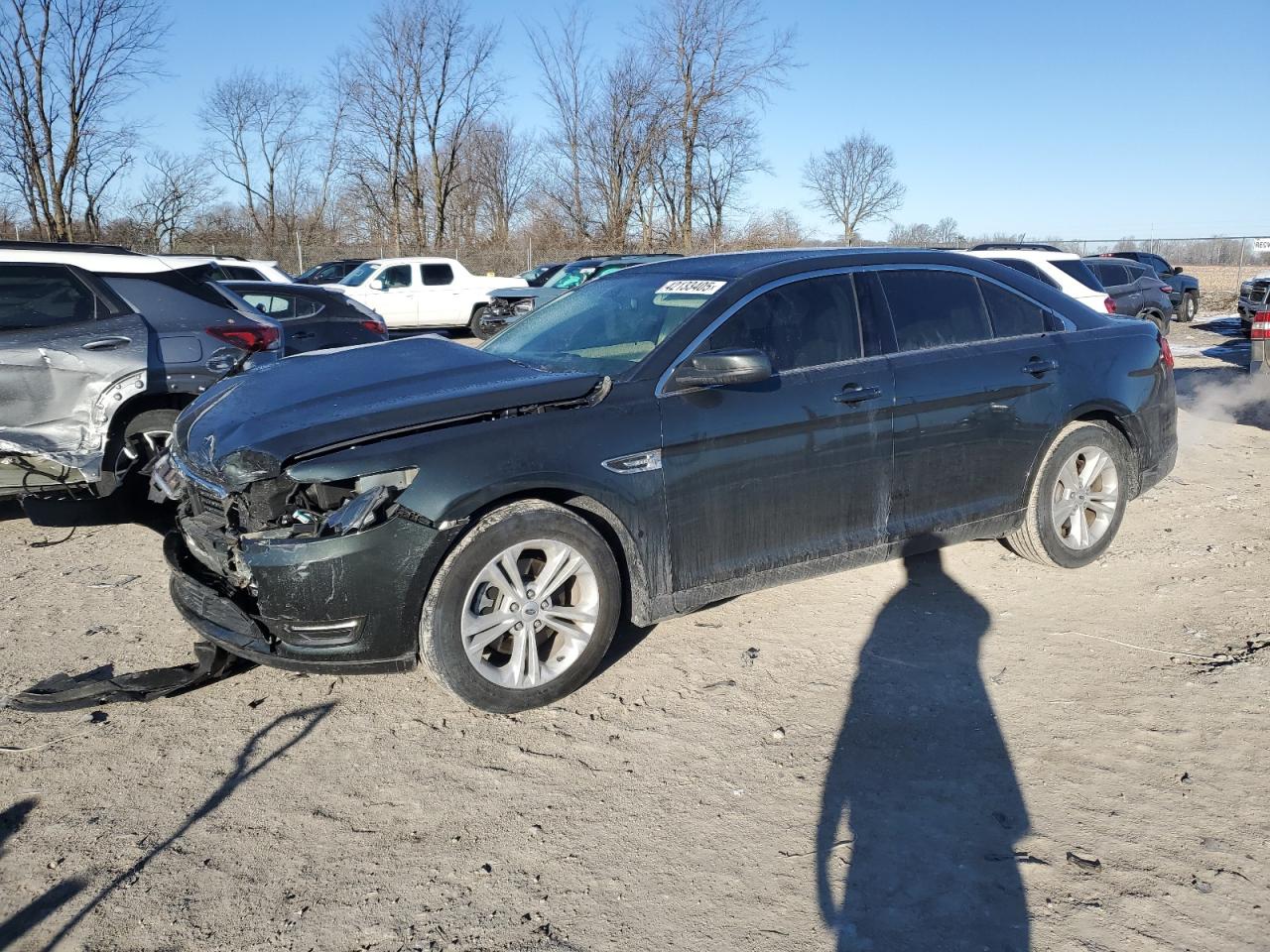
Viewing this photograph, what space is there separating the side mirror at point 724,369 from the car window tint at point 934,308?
106 centimetres

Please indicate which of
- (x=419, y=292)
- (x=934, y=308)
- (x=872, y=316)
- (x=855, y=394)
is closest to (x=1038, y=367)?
(x=934, y=308)

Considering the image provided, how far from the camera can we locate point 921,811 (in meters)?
3.07

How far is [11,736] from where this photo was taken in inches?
140

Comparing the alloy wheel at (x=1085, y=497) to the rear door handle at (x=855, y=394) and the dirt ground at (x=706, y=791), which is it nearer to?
the dirt ground at (x=706, y=791)

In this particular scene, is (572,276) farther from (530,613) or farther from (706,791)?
(706,791)

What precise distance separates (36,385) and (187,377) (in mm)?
827

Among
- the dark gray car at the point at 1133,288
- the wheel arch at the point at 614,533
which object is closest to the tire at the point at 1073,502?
the wheel arch at the point at 614,533

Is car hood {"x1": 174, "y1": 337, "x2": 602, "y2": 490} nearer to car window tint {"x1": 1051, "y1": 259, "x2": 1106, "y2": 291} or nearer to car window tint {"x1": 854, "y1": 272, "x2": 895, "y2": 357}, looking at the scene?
car window tint {"x1": 854, "y1": 272, "x2": 895, "y2": 357}

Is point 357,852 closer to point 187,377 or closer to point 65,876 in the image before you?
point 65,876

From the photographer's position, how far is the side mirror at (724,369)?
153 inches

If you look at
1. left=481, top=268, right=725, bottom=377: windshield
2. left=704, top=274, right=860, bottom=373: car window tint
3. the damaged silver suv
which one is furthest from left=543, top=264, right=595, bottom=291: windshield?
left=704, top=274, right=860, bottom=373: car window tint

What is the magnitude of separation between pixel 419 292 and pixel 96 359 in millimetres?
15592

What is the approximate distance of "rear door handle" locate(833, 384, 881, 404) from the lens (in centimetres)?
433

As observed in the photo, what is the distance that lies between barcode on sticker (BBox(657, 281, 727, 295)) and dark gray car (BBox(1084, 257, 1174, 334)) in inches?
516
